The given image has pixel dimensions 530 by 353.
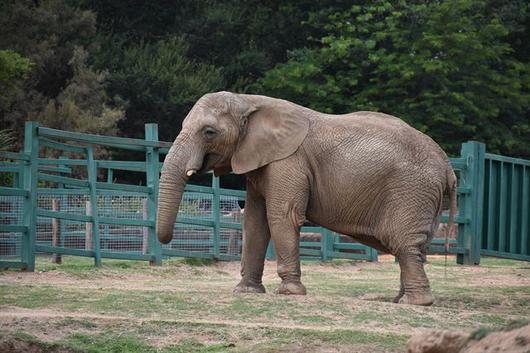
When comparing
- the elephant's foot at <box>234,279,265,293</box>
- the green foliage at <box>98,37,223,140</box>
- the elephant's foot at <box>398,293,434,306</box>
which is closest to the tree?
the green foliage at <box>98,37,223,140</box>

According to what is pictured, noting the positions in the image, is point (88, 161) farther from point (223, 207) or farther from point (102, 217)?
point (223, 207)

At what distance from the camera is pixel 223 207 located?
2333 centimetres

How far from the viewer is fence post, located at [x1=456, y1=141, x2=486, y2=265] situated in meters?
24.2

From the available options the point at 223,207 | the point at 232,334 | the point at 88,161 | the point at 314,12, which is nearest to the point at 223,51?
the point at 314,12

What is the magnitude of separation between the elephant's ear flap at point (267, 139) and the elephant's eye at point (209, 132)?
1.15ft

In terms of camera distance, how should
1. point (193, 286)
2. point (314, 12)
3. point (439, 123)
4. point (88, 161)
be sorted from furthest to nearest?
point (314, 12), point (439, 123), point (88, 161), point (193, 286)

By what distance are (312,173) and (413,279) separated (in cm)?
162

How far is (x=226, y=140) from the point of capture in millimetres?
15359

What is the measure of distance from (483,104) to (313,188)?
2724 centimetres

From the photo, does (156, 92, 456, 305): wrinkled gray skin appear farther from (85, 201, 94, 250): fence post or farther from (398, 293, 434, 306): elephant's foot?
(85, 201, 94, 250): fence post

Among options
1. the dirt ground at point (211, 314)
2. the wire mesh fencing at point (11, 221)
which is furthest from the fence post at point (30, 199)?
the dirt ground at point (211, 314)

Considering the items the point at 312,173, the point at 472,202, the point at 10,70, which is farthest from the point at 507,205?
the point at 10,70

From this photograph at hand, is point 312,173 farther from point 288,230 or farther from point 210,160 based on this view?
point 210,160

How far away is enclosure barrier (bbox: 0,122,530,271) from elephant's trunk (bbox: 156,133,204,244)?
333cm
